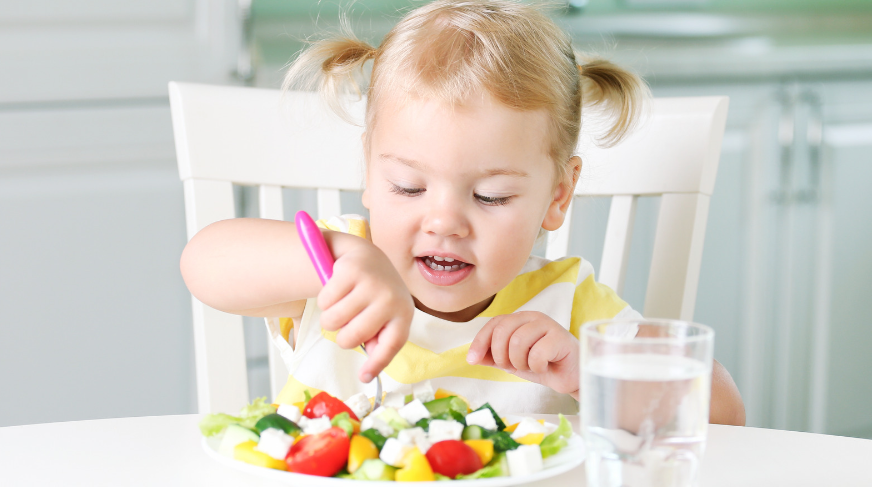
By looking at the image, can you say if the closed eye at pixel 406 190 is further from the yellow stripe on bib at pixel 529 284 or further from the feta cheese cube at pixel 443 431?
the feta cheese cube at pixel 443 431

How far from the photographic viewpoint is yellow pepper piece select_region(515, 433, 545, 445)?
0.48 m

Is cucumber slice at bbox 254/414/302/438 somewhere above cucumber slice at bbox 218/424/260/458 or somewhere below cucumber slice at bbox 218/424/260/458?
above

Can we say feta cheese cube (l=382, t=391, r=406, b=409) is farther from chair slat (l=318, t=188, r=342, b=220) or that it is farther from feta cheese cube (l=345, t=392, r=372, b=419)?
chair slat (l=318, t=188, r=342, b=220)

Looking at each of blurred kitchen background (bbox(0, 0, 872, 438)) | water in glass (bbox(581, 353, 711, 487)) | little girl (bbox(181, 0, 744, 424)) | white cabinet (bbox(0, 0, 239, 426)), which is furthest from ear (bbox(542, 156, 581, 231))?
white cabinet (bbox(0, 0, 239, 426))

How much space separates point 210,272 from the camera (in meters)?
0.74

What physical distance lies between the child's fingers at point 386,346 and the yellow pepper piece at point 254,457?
9 cm

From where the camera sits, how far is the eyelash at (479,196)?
2.62 feet

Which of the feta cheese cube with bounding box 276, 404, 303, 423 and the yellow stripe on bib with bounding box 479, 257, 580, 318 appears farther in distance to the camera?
the yellow stripe on bib with bounding box 479, 257, 580, 318

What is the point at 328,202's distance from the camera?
1022mm

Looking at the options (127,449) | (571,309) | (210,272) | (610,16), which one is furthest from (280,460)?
(610,16)

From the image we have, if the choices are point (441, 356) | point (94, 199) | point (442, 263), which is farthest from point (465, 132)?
point (94, 199)

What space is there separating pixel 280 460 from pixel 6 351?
1239 mm

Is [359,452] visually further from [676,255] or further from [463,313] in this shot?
[676,255]

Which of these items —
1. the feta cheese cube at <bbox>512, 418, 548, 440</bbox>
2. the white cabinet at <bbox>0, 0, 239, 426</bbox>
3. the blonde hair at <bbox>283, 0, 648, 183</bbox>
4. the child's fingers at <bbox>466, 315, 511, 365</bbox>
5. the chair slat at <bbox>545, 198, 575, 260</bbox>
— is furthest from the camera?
the white cabinet at <bbox>0, 0, 239, 426</bbox>
